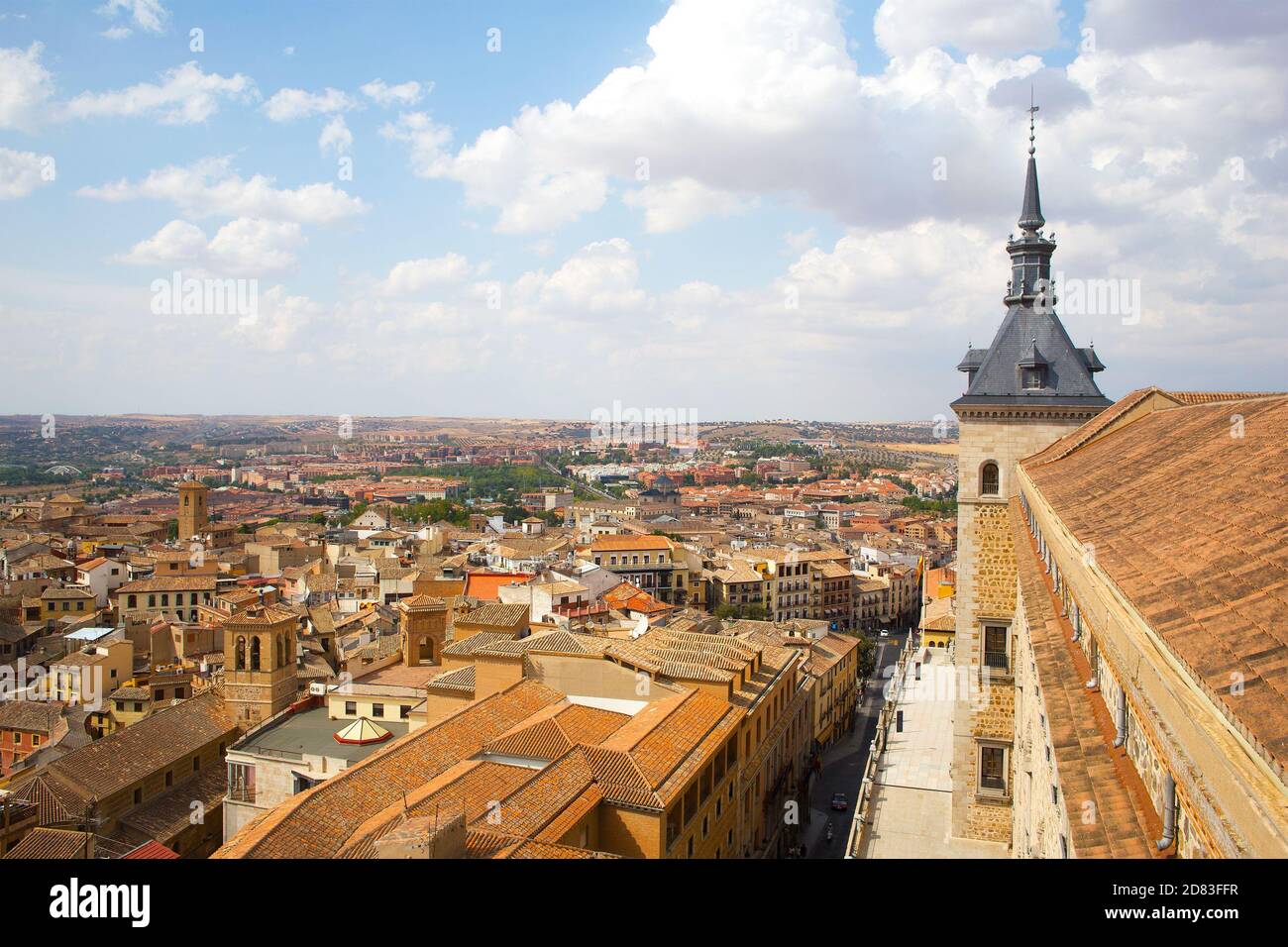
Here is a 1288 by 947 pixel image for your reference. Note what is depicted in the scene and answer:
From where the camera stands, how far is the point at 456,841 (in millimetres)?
10820

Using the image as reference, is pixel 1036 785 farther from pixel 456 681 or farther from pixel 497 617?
pixel 497 617

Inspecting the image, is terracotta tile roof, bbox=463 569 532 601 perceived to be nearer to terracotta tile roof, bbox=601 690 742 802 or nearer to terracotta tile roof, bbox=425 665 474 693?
terracotta tile roof, bbox=425 665 474 693

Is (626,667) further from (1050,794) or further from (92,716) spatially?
(92,716)

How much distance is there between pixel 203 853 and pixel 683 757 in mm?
13035

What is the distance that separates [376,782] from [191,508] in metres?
Result: 63.8

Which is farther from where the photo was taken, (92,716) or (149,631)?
(149,631)

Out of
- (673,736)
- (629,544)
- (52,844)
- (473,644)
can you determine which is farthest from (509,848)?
(629,544)

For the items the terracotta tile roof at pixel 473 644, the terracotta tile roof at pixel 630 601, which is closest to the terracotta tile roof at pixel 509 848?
the terracotta tile roof at pixel 473 644

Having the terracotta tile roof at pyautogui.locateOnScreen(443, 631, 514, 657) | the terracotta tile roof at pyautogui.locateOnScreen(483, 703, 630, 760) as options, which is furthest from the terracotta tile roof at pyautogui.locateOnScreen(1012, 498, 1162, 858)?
the terracotta tile roof at pyautogui.locateOnScreen(443, 631, 514, 657)

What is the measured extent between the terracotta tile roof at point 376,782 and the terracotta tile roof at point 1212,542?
10734mm

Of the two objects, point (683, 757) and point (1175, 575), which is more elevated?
point (1175, 575)
